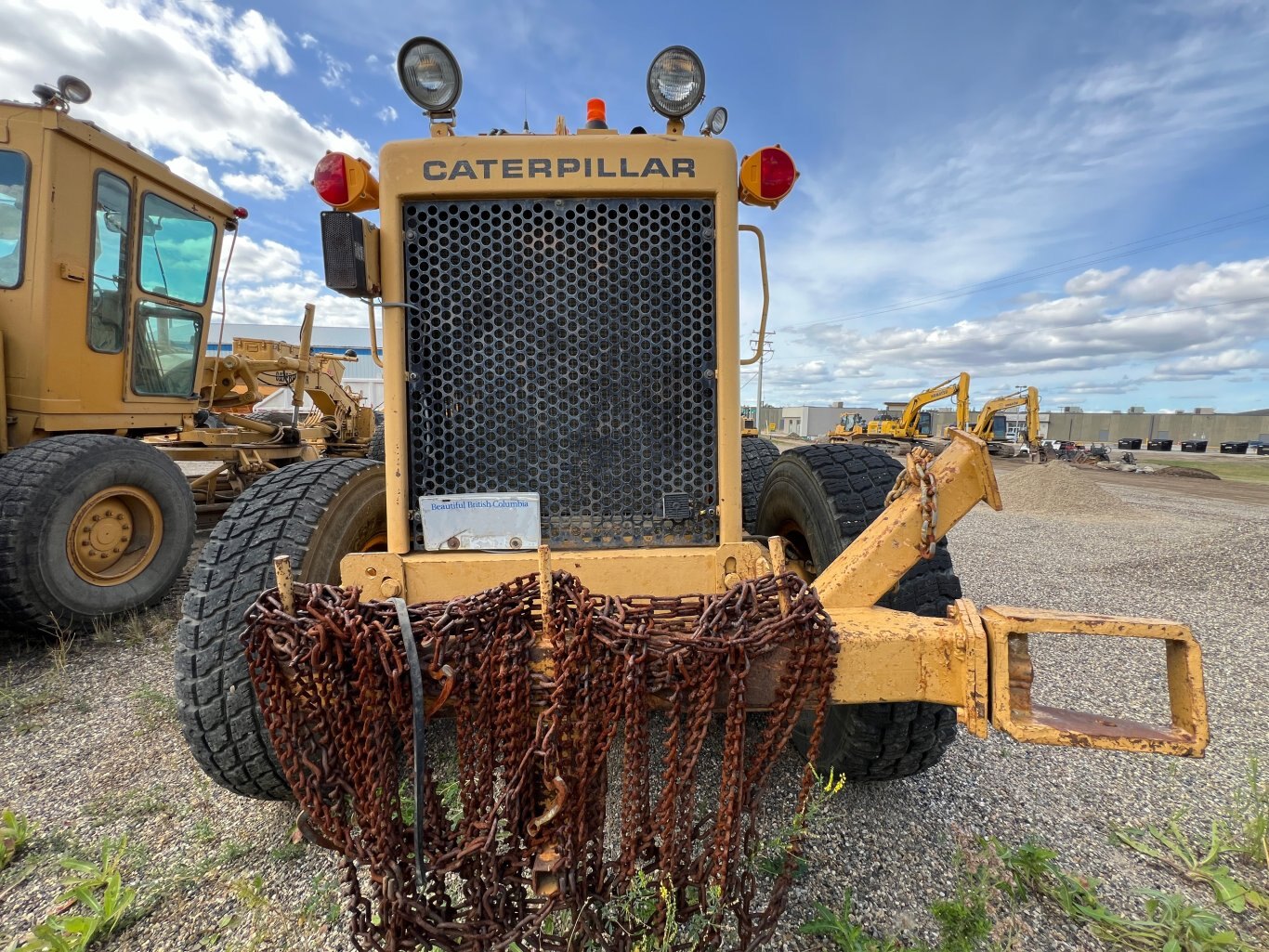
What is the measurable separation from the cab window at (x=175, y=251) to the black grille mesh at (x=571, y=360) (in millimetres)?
4317

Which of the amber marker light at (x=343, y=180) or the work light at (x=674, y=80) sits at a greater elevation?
the work light at (x=674, y=80)

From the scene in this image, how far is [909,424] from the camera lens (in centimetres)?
2858

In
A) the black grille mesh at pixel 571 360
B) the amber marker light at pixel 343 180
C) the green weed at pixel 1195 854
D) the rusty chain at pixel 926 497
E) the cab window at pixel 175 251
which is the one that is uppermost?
the cab window at pixel 175 251

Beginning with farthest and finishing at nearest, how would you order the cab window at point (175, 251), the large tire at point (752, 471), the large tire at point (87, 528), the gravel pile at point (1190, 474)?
the gravel pile at point (1190, 474) → the cab window at point (175, 251) → the large tire at point (752, 471) → the large tire at point (87, 528)

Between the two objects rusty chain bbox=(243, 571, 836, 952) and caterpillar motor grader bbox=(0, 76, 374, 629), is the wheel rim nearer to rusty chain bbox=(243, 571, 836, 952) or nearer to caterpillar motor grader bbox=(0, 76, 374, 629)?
caterpillar motor grader bbox=(0, 76, 374, 629)

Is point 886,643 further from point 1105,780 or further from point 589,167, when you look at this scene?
point 1105,780

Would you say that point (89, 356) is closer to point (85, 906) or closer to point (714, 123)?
point (85, 906)

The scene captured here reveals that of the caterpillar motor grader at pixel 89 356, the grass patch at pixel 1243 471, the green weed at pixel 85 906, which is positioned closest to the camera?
the green weed at pixel 85 906

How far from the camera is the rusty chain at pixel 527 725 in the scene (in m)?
1.50

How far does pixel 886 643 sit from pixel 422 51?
2.50 metres

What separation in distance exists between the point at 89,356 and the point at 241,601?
4003 millimetres

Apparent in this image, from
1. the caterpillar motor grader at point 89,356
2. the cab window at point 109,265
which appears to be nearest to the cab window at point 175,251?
the caterpillar motor grader at point 89,356

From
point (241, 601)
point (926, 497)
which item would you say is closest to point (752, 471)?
point (926, 497)

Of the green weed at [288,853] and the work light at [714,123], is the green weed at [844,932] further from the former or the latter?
the work light at [714,123]
